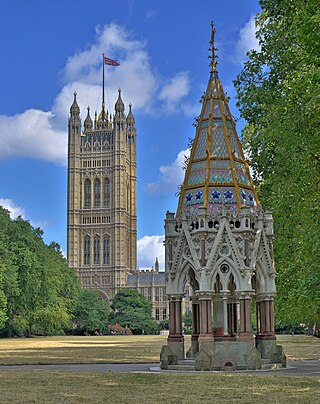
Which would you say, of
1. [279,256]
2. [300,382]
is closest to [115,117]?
[279,256]

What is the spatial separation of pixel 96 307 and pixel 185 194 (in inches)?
3361

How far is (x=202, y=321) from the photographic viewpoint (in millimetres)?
18781

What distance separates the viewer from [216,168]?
20188 millimetres

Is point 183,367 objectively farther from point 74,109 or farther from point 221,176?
point 74,109

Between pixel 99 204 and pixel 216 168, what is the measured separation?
145m

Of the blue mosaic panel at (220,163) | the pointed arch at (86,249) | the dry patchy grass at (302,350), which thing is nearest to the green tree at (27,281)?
the dry patchy grass at (302,350)

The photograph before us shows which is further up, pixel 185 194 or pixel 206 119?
pixel 206 119

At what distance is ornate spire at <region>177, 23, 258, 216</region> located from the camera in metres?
19.9

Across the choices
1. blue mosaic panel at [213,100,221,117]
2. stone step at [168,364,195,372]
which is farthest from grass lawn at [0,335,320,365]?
blue mosaic panel at [213,100,221,117]

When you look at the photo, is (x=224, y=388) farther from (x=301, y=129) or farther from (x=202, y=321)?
(x=301, y=129)

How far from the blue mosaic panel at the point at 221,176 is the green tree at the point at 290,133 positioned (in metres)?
1.93

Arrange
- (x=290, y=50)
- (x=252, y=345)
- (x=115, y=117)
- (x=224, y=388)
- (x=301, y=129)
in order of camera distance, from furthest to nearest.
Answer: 1. (x=115, y=117)
2. (x=290, y=50)
3. (x=301, y=129)
4. (x=252, y=345)
5. (x=224, y=388)

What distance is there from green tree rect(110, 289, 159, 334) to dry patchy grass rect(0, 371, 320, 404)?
101m

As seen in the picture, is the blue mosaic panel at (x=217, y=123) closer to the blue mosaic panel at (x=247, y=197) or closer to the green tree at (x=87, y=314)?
the blue mosaic panel at (x=247, y=197)
